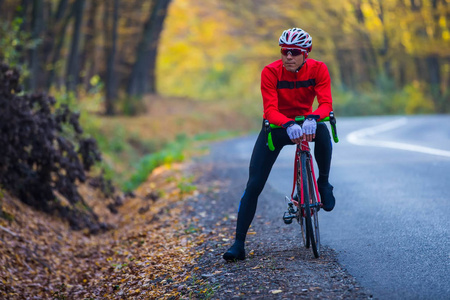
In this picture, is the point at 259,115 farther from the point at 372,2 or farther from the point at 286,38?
the point at 286,38

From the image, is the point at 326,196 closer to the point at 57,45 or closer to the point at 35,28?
the point at 35,28

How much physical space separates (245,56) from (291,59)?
4736cm

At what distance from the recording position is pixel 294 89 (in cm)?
643

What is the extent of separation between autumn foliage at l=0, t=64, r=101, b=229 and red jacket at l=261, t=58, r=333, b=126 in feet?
16.4

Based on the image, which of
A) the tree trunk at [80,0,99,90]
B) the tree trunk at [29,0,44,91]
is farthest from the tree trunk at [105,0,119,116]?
the tree trunk at [29,0,44,91]

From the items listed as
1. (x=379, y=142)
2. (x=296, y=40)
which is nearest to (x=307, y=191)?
(x=296, y=40)

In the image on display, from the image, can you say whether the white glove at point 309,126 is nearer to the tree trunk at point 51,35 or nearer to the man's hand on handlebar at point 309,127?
the man's hand on handlebar at point 309,127

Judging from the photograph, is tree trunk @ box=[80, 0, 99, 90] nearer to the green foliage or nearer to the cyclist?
the green foliage

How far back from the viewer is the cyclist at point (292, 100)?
6.21m

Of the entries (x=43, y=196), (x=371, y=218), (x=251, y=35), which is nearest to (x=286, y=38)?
(x=371, y=218)

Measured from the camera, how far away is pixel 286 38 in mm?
6336

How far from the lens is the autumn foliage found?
10.1 meters

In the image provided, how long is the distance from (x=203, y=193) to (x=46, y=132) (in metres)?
3.08

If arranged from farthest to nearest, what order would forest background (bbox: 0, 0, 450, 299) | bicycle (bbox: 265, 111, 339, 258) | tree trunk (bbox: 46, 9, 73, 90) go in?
tree trunk (bbox: 46, 9, 73, 90) → forest background (bbox: 0, 0, 450, 299) → bicycle (bbox: 265, 111, 339, 258)
